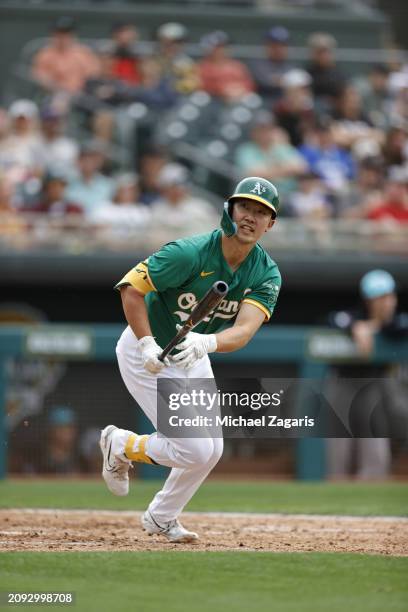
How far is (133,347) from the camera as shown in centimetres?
596

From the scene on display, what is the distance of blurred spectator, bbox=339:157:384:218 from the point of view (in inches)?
477

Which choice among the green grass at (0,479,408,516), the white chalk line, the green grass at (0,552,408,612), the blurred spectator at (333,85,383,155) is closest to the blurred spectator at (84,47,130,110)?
the blurred spectator at (333,85,383,155)

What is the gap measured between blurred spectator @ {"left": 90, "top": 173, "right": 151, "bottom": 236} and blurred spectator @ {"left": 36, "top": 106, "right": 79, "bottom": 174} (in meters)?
0.67

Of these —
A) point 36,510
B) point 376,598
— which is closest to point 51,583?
point 376,598

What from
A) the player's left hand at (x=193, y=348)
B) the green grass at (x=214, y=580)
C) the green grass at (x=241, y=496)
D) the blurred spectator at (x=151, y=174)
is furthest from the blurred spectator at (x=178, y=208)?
the green grass at (x=214, y=580)

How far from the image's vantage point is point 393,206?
12.1m

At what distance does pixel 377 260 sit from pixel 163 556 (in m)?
6.74

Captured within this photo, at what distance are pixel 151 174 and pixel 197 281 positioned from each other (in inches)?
258

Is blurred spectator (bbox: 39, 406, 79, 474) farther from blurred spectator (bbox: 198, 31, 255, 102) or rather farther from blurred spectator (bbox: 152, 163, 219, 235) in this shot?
blurred spectator (bbox: 198, 31, 255, 102)

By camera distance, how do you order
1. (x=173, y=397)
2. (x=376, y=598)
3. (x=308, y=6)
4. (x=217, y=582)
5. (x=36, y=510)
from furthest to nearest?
(x=308, y=6)
(x=36, y=510)
(x=173, y=397)
(x=217, y=582)
(x=376, y=598)

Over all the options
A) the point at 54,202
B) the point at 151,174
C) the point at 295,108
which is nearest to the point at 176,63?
the point at 295,108

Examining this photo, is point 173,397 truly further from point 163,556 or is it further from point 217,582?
point 217,582

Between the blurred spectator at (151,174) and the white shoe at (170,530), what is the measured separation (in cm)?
635

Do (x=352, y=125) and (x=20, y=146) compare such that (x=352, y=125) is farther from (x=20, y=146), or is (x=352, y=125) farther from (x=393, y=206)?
(x=20, y=146)
